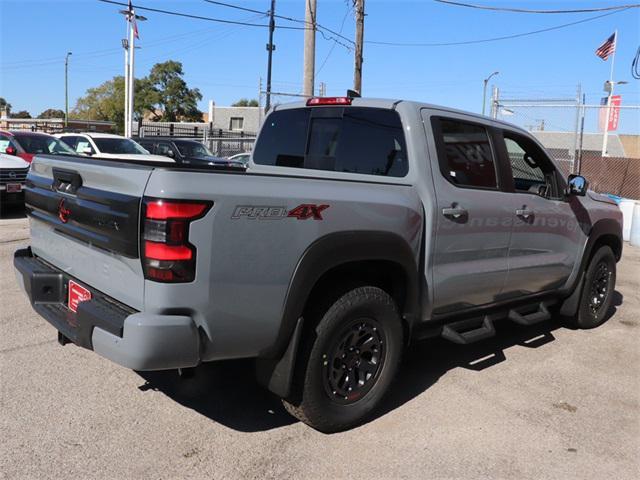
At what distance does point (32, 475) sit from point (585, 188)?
464cm

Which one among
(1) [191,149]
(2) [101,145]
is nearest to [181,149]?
(1) [191,149]

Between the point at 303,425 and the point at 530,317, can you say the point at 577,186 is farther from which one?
the point at 303,425

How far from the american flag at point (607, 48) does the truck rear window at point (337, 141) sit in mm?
24896

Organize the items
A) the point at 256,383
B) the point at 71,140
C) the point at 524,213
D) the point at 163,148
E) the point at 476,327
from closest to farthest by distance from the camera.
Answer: the point at 256,383, the point at 476,327, the point at 524,213, the point at 71,140, the point at 163,148

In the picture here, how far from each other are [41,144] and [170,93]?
56938mm

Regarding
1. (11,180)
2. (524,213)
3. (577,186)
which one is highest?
(577,186)

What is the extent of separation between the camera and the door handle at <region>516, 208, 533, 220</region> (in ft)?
14.6

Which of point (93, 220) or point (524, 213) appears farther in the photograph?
point (524, 213)

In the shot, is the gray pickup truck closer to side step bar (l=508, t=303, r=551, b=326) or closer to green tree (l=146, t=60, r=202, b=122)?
side step bar (l=508, t=303, r=551, b=326)

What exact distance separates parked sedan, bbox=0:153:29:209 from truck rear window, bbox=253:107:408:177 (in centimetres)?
804

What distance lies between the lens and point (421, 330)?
3.95 m

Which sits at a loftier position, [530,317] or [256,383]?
[530,317]

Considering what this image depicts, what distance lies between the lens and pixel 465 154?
13.6ft

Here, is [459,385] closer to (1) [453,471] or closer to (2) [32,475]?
(1) [453,471]
